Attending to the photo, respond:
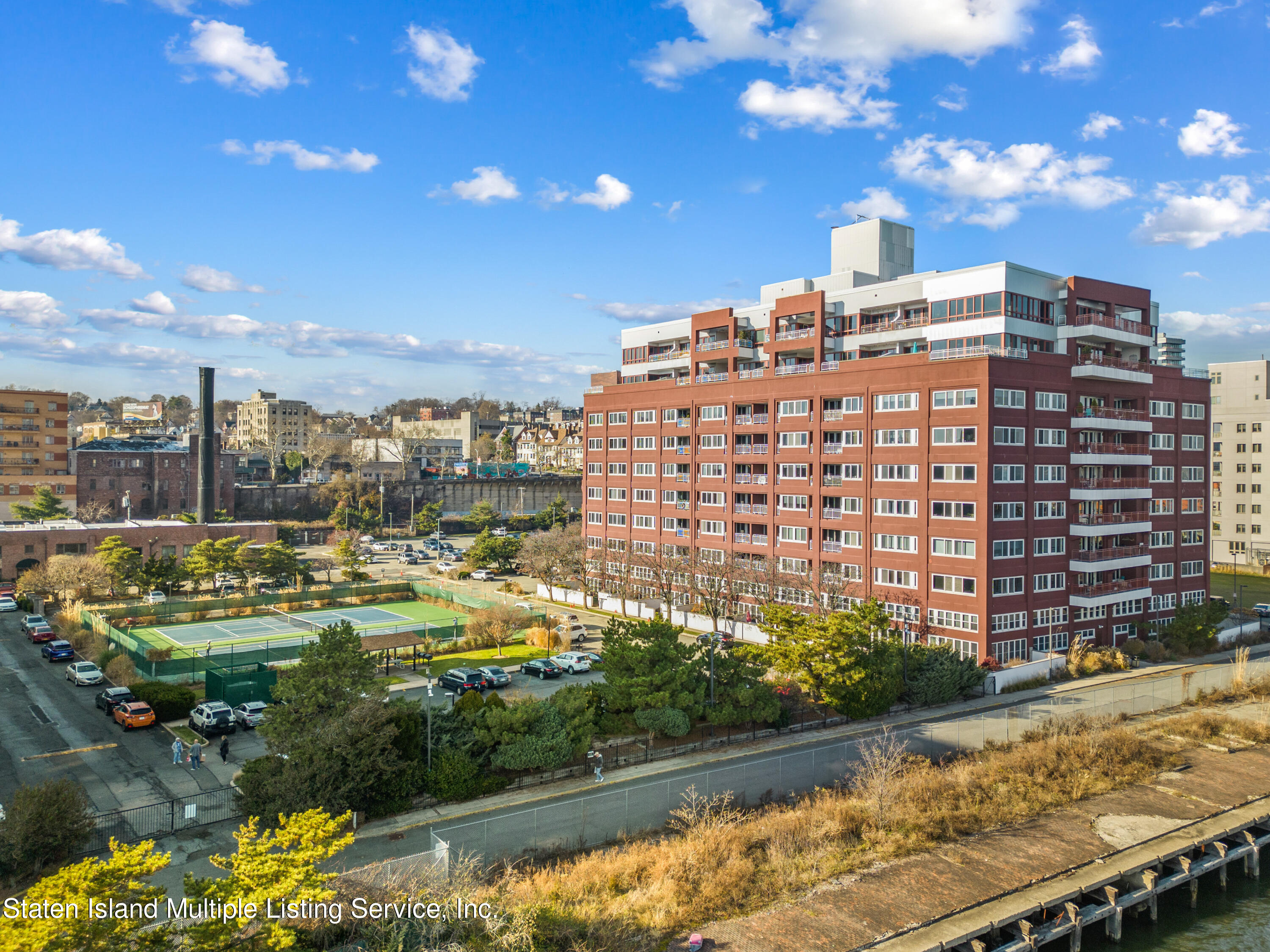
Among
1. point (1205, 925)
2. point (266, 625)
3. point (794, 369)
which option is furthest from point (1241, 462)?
point (266, 625)

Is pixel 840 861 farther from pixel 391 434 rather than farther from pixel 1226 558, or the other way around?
pixel 391 434

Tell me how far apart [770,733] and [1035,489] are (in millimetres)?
27319

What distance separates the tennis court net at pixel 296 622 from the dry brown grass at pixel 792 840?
45.9 m

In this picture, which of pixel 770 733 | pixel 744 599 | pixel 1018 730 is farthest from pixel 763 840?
pixel 744 599

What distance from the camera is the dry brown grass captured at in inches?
974

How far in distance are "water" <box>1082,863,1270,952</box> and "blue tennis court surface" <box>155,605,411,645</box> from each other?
5165 cm

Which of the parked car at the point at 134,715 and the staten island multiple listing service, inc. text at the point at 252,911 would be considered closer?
the staten island multiple listing service, inc. text at the point at 252,911

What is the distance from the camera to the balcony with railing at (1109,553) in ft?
191

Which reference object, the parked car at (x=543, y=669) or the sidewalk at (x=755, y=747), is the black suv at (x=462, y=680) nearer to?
the parked car at (x=543, y=669)

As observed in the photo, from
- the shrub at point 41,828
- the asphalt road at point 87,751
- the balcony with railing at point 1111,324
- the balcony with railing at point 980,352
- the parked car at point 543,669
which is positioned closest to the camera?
the shrub at point 41,828

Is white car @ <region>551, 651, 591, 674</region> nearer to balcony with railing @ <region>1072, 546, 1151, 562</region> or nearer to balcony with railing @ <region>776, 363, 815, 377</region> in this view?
balcony with railing @ <region>776, 363, 815, 377</region>

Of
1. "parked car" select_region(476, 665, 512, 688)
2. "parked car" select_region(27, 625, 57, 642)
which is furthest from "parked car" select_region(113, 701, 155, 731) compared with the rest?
"parked car" select_region(27, 625, 57, 642)

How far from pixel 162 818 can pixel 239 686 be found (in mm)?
14833

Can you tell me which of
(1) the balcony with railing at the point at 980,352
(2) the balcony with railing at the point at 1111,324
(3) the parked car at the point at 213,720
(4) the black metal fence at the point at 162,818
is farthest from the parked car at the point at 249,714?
(2) the balcony with railing at the point at 1111,324
